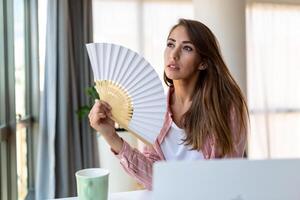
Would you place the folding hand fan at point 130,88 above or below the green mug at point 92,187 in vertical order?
above

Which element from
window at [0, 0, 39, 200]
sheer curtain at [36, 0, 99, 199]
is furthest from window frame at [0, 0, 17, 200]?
sheer curtain at [36, 0, 99, 199]

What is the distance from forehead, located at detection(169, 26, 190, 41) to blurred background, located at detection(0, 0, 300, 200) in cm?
106

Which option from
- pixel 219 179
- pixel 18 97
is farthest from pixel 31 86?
pixel 219 179

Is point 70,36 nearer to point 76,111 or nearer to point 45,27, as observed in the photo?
point 45,27

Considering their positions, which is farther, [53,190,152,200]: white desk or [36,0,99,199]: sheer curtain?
[36,0,99,199]: sheer curtain

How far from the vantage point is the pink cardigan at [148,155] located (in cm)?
110

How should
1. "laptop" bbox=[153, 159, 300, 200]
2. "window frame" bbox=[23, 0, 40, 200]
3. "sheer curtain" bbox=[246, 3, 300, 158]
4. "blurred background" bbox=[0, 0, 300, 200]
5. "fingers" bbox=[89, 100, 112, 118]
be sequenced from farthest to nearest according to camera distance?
1. "sheer curtain" bbox=[246, 3, 300, 158]
2. "window frame" bbox=[23, 0, 40, 200]
3. "blurred background" bbox=[0, 0, 300, 200]
4. "fingers" bbox=[89, 100, 112, 118]
5. "laptop" bbox=[153, 159, 300, 200]

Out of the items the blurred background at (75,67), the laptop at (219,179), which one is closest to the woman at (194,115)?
the laptop at (219,179)

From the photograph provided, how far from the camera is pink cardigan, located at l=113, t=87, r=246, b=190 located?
3.61 feet

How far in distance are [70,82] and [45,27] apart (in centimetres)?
52

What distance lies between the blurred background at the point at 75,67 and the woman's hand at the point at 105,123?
1.01 metres

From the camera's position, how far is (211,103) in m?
1.16

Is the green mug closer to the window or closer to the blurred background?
the blurred background

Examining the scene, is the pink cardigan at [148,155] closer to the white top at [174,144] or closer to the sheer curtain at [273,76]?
the white top at [174,144]
